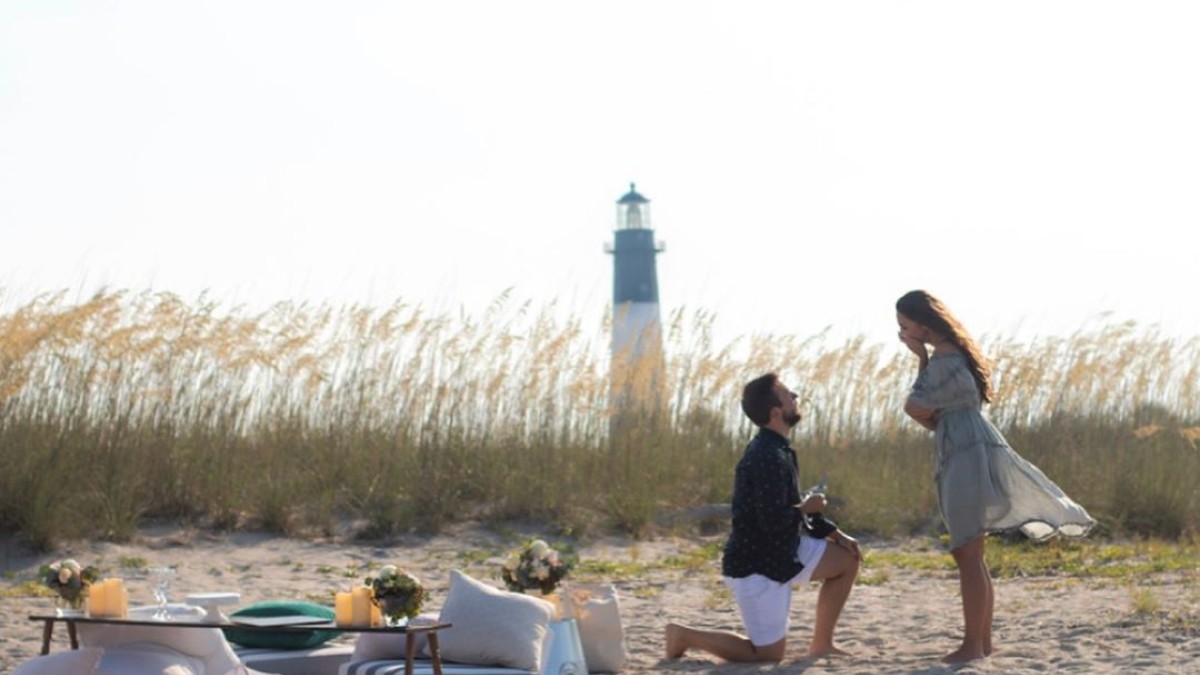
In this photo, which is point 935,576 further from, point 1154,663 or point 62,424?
point 62,424

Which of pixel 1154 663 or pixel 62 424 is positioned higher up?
pixel 62 424

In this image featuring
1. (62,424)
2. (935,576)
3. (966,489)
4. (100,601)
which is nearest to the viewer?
(100,601)

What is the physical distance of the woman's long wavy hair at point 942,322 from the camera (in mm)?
7453

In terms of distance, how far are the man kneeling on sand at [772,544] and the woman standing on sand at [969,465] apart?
1.80ft

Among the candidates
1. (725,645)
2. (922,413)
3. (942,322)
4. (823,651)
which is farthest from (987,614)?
(942,322)

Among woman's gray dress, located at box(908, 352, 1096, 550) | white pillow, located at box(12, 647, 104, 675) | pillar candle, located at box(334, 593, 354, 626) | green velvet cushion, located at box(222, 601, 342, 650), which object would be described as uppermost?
woman's gray dress, located at box(908, 352, 1096, 550)

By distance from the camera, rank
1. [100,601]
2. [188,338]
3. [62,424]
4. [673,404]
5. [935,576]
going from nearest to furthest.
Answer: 1. [100,601]
2. [935,576]
3. [62,424]
4. [188,338]
5. [673,404]

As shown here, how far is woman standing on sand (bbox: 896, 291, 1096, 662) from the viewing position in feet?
24.2

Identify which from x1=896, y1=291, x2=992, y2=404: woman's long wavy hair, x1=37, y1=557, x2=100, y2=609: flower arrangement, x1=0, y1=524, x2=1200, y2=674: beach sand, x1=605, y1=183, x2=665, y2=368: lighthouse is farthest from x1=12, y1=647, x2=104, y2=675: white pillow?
x1=605, y1=183, x2=665, y2=368: lighthouse

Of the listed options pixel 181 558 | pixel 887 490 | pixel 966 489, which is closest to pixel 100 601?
pixel 966 489

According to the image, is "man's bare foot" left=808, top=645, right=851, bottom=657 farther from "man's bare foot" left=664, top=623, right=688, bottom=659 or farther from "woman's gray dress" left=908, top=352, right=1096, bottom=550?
"woman's gray dress" left=908, top=352, right=1096, bottom=550

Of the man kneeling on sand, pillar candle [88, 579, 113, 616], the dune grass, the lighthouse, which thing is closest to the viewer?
pillar candle [88, 579, 113, 616]

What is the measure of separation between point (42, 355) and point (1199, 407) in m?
8.79

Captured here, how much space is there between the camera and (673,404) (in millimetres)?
14203
